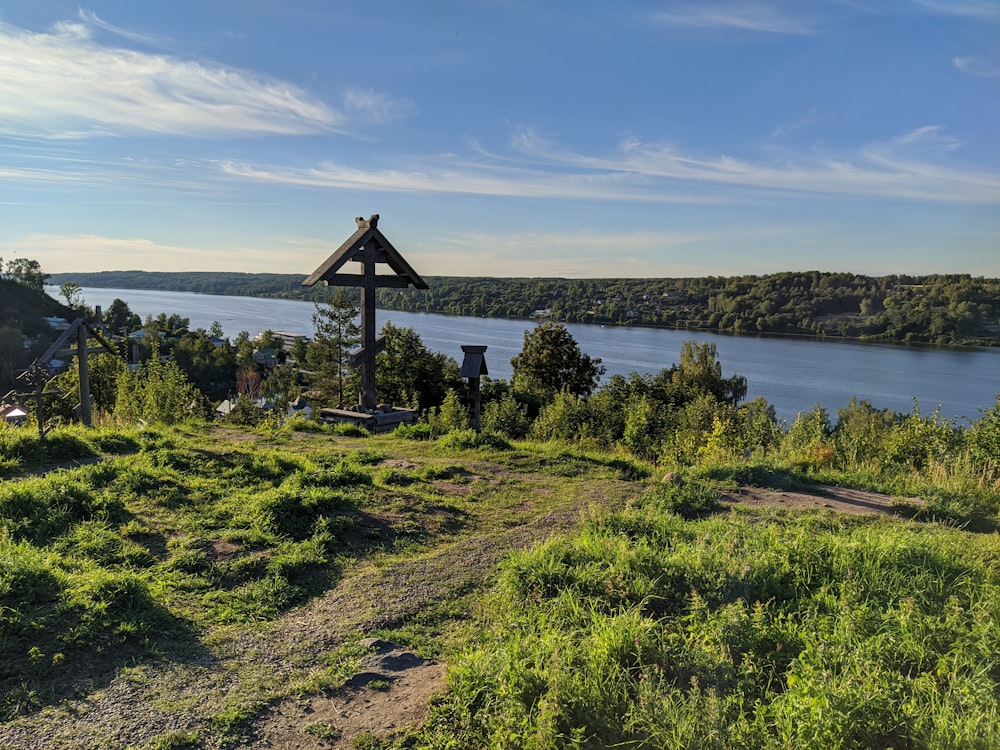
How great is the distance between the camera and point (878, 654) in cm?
271

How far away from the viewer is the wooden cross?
8.97 m

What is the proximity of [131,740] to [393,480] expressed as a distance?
3895mm

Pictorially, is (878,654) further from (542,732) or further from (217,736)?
(217,736)

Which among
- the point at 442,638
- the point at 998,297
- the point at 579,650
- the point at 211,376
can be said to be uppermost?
the point at 998,297

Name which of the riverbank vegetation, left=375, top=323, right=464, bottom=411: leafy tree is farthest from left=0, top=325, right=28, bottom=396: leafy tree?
the riverbank vegetation

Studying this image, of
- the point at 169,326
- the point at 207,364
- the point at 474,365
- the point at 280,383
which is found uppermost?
the point at 474,365

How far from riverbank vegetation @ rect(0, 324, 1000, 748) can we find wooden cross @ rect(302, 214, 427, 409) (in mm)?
2817

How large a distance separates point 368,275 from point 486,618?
6705 millimetres

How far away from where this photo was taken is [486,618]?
3484 millimetres

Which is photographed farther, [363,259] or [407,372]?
[407,372]

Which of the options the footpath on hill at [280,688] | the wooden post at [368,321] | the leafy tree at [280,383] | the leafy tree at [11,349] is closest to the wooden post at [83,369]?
the wooden post at [368,321]

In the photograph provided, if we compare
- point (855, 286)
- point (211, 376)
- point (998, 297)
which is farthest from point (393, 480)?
point (855, 286)

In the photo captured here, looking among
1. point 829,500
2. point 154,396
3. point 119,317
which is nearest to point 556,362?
point 154,396

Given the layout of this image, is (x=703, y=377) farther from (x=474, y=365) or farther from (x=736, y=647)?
(x=736, y=647)
